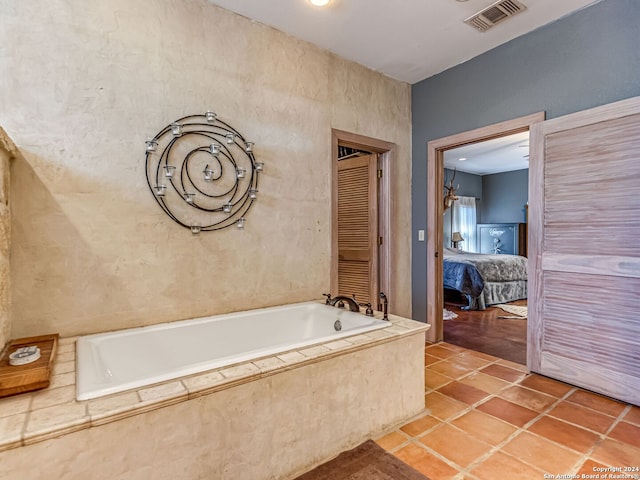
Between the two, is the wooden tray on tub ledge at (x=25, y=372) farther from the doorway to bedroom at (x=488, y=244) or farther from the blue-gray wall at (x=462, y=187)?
the blue-gray wall at (x=462, y=187)

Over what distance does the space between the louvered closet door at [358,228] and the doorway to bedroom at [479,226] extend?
567 millimetres

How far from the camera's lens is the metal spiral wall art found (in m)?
2.10

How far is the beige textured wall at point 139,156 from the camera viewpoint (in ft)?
5.76

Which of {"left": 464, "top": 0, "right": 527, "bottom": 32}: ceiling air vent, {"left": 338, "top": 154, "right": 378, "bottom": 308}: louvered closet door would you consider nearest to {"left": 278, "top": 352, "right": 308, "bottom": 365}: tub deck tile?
{"left": 338, "top": 154, "right": 378, "bottom": 308}: louvered closet door

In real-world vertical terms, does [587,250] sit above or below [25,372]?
above

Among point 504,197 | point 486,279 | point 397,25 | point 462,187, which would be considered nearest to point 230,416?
point 397,25

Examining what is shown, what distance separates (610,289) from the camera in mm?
2164

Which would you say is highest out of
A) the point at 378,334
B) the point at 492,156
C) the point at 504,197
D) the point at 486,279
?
the point at 492,156

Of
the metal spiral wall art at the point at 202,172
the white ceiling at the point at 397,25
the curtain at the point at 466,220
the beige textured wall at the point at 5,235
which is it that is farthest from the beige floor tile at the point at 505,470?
the curtain at the point at 466,220

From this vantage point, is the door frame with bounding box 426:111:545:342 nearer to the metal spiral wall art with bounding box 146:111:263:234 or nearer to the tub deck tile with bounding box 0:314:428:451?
the metal spiral wall art with bounding box 146:111:263:234

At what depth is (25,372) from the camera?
1.28 m

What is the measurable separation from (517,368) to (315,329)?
1.69m

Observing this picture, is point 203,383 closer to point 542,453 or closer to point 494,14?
point 542,453

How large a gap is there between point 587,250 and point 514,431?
129 cm
